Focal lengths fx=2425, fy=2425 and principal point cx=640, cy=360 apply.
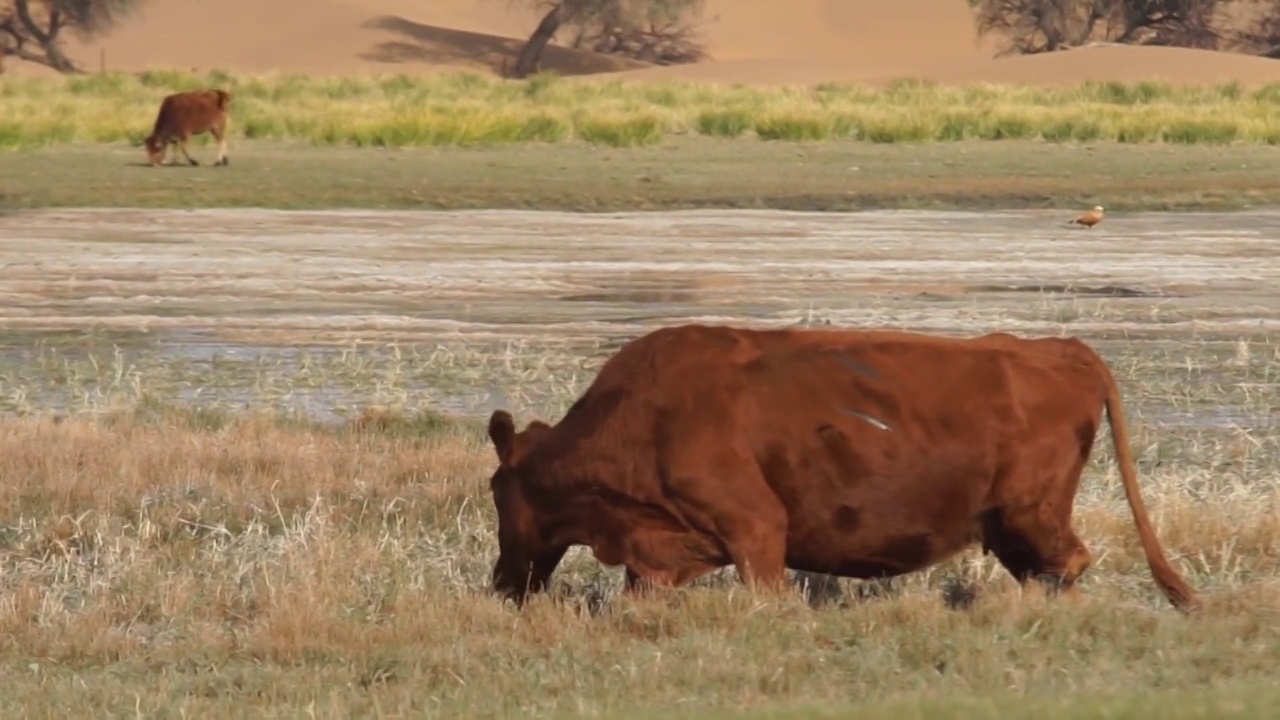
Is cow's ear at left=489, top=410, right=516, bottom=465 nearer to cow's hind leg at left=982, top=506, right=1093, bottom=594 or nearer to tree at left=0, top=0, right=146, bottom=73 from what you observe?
cow's hind leg at left=982, top=506, right=1093, bottom=594

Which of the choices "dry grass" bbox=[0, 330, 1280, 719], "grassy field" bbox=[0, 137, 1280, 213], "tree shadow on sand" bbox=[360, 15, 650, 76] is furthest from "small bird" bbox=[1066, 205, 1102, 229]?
"tree shadow on sand" bbox=[360, 15, 650, 76]

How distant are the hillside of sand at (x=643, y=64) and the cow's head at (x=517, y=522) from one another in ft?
190

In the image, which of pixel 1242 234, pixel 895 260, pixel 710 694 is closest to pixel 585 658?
pixel 710 694

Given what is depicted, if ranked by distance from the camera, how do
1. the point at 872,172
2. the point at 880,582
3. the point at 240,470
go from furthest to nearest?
1. the point at 872,172
2. the point at 240,470
3. the point at 880,582

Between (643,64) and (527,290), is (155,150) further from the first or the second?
(643,64)

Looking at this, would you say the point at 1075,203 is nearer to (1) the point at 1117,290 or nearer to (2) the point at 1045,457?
(1) the point at 1117,290

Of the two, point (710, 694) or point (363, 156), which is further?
point (363, 156)

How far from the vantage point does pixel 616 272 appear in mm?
20531

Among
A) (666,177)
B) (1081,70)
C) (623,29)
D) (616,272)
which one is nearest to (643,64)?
(623,29)

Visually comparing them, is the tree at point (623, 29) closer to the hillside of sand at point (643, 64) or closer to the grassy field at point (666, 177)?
the hillside of sand at point (643, 64)

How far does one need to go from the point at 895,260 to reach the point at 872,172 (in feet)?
32.8

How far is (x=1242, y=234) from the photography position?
78.6ft

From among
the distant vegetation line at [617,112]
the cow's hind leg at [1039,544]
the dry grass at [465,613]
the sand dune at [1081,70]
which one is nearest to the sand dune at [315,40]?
the sand dune at [1081,70]

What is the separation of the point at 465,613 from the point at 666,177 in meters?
22.5
